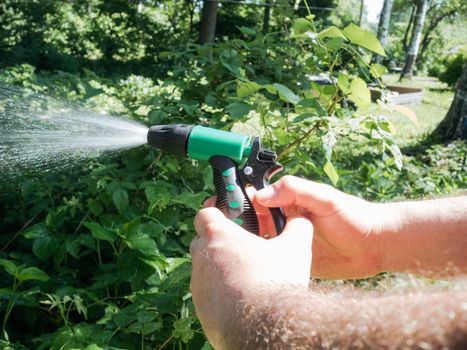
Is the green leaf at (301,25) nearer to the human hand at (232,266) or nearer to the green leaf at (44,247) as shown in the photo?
the human hand at (232,266)

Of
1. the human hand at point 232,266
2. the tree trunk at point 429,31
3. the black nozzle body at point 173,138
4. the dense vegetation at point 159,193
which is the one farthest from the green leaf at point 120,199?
the tree trunk at point 429,31

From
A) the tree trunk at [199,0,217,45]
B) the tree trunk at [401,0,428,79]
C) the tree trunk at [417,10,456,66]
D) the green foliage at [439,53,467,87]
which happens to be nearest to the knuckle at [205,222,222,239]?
the tree trunk at [199,0,217,45]

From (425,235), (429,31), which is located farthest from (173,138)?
(429,31)

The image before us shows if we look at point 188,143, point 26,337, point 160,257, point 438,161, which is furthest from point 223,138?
point 438,161

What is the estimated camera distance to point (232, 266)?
1.00m

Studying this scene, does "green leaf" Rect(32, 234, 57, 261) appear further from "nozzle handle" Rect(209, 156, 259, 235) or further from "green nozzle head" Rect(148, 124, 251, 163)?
"nozzle handle" Rect(209, 156, 259, 235)

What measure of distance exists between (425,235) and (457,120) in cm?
626

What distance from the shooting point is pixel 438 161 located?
4938 mm

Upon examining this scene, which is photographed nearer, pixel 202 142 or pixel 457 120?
pixel 202 142

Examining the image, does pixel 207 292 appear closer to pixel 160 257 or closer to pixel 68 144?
pixel 160 257

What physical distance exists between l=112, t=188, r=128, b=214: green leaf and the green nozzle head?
1.51 ft

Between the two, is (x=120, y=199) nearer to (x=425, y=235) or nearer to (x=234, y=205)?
(x=234, y=205)

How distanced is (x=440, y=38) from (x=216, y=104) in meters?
35.4

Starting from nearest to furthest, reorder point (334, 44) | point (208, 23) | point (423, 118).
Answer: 1. point (334, 44)
2. point (423, 118)
3. point (208, 23)
